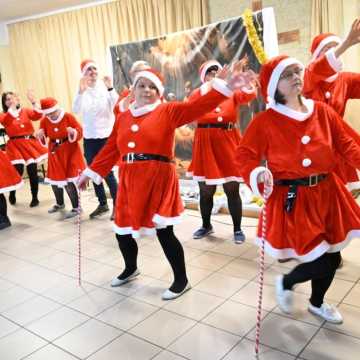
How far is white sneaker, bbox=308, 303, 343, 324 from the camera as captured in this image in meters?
2.12

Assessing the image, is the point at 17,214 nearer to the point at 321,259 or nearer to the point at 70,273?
the point at 70,273

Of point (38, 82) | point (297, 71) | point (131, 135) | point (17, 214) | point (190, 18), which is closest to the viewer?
point (297, 71)

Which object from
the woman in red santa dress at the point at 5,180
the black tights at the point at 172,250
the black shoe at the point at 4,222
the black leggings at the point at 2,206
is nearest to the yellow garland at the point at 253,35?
the black tights at the point at 172,250

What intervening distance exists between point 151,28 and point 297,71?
173 inches

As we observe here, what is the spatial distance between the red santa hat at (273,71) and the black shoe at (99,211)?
2937mm

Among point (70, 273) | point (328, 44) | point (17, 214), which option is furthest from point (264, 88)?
point (17, 214)

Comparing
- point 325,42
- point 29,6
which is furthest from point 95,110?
point 29,6

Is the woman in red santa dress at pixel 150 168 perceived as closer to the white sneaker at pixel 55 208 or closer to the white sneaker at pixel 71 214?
the white sneaker at pixel 71 214

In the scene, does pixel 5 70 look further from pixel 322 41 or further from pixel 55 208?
pixel 322 41

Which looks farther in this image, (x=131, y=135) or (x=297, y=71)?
(x=131, y=135)

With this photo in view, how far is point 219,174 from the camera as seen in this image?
3.31m

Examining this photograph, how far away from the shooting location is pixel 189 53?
4.90 m

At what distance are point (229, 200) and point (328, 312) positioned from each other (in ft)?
4.50

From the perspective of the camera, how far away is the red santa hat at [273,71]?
189cm
